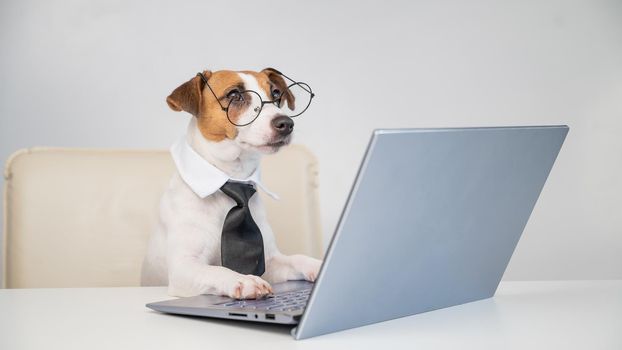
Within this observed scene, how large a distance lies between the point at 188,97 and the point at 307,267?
50 cm

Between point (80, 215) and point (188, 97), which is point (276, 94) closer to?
point (188, 97)

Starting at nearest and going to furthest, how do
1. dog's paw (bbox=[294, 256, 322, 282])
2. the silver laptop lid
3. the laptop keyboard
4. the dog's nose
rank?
the silver laptop lid → the laptop keyboard → dog's paw (bbox=[294, 256, 322, 282]) → the dog's nose

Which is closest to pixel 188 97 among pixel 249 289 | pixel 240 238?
pixel 240 238

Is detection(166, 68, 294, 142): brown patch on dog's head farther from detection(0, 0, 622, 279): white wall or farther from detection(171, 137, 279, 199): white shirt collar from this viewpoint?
detection(0, 0, 622, 279): white wall

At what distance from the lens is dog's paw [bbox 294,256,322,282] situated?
146cm

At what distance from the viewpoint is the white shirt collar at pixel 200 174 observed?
1551mm

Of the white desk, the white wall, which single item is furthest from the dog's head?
the white wall

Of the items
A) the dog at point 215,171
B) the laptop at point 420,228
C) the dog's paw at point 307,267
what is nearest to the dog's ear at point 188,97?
the dog at point 215,171

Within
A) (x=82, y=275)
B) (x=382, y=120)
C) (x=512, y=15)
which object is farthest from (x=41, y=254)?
(x=512, y=15)

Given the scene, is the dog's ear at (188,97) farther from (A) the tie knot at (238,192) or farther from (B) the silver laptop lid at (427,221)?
(B) the silver laptop lid at (427,221)

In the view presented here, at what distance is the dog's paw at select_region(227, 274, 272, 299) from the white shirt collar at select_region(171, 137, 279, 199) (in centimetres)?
39

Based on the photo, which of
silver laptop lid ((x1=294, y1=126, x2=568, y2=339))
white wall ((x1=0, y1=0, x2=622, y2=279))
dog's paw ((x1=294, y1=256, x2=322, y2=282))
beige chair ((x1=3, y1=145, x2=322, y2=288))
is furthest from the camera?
white wall ((x1=0, y1=0, x2=622, y2=279))

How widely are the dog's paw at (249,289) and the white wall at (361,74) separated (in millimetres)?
1848

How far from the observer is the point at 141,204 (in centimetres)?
228
